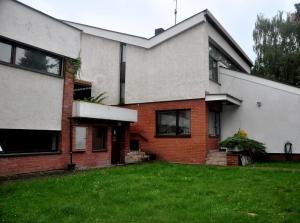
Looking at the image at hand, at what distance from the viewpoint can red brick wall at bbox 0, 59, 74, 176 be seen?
37.9 ft

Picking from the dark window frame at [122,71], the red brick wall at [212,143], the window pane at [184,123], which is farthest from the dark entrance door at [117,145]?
the red brick wall at [212,143]

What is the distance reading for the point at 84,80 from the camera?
20312mm

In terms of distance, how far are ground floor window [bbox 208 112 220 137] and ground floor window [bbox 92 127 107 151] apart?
6.18 m

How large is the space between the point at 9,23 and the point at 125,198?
8.12 meters

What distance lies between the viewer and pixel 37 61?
13.1 meters

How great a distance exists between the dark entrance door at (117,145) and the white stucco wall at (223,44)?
7.61 meters

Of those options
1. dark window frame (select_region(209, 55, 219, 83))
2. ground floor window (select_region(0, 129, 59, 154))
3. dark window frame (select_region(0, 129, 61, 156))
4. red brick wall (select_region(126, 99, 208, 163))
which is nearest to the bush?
red brick wall (select_region(126, 99, 208, 163))

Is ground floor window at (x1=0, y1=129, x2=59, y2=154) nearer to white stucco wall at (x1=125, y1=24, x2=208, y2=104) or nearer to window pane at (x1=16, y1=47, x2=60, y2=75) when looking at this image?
window pane at (x1=16, y1=47, x2=60, y2=75)

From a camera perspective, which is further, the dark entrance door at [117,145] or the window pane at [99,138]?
the dark entrance door at [117,145]

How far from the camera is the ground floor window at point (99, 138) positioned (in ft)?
52.2

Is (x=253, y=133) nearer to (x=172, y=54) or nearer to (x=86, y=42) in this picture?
(x=172, y=54)

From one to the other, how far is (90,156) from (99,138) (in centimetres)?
120

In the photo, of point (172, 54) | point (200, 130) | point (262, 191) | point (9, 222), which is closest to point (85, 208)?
point (9, 222)

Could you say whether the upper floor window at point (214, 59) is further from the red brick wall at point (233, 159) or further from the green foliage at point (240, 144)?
the red brick wall at point (233, 159)
